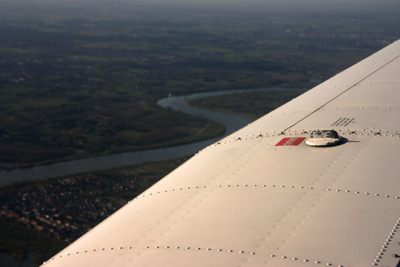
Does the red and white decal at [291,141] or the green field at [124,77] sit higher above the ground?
the red and white decal at [291,141]

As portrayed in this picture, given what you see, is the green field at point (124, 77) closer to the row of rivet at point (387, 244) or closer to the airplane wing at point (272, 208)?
the airplane wing at point (272, 208)

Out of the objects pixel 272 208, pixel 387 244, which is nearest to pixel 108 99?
pixel 272 208

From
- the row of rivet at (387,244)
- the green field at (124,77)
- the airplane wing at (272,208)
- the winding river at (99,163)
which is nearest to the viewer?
the row of rivet at (387,244)

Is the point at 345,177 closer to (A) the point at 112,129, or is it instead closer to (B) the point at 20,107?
(A) the point at 112,129

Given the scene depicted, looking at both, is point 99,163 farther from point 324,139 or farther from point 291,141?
point 324,139

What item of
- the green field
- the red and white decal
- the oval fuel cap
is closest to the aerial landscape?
the green field

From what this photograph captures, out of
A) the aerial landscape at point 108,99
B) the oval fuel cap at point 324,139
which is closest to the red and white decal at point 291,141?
the oval fuel cap at point 324,139

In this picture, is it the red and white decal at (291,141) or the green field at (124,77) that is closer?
the red and white decal at (291,141)
